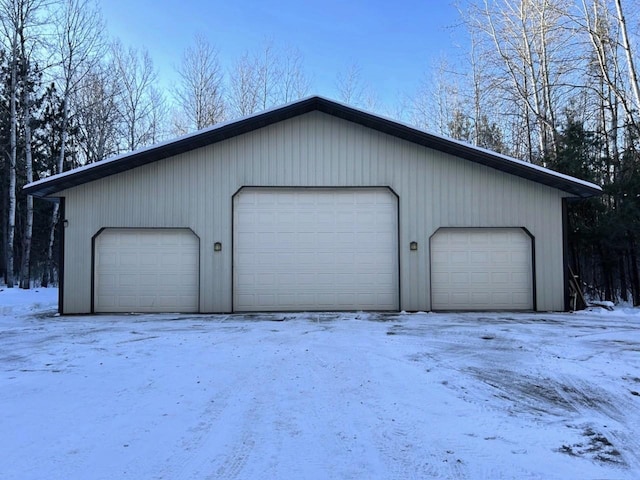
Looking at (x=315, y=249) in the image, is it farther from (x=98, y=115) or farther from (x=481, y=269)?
(x=98, y=115)

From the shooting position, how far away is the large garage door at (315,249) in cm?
1043

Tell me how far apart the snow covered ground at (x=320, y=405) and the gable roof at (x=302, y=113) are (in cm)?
405

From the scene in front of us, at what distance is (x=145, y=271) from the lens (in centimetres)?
1044

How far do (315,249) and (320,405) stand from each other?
6734 millimetres

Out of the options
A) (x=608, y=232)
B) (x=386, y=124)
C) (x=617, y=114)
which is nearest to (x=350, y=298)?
(x=386, y=124)

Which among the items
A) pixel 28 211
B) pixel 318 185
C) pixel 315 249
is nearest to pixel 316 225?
pixel 315 249

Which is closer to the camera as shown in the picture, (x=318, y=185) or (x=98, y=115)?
(x=318, y=185)

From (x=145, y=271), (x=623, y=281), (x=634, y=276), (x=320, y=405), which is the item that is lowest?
(x=320, y=405)

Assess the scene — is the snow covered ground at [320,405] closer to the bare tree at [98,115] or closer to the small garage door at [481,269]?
the small garage door at [481,269]

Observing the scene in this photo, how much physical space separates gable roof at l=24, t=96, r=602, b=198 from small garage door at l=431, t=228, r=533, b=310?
1535mm

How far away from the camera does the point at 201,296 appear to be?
10281 millimetres

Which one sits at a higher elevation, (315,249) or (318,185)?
(318,185)

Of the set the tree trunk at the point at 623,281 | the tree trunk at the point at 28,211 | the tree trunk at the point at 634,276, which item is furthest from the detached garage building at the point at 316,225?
the tree trunk at the point at 28,211

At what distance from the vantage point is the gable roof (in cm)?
987
